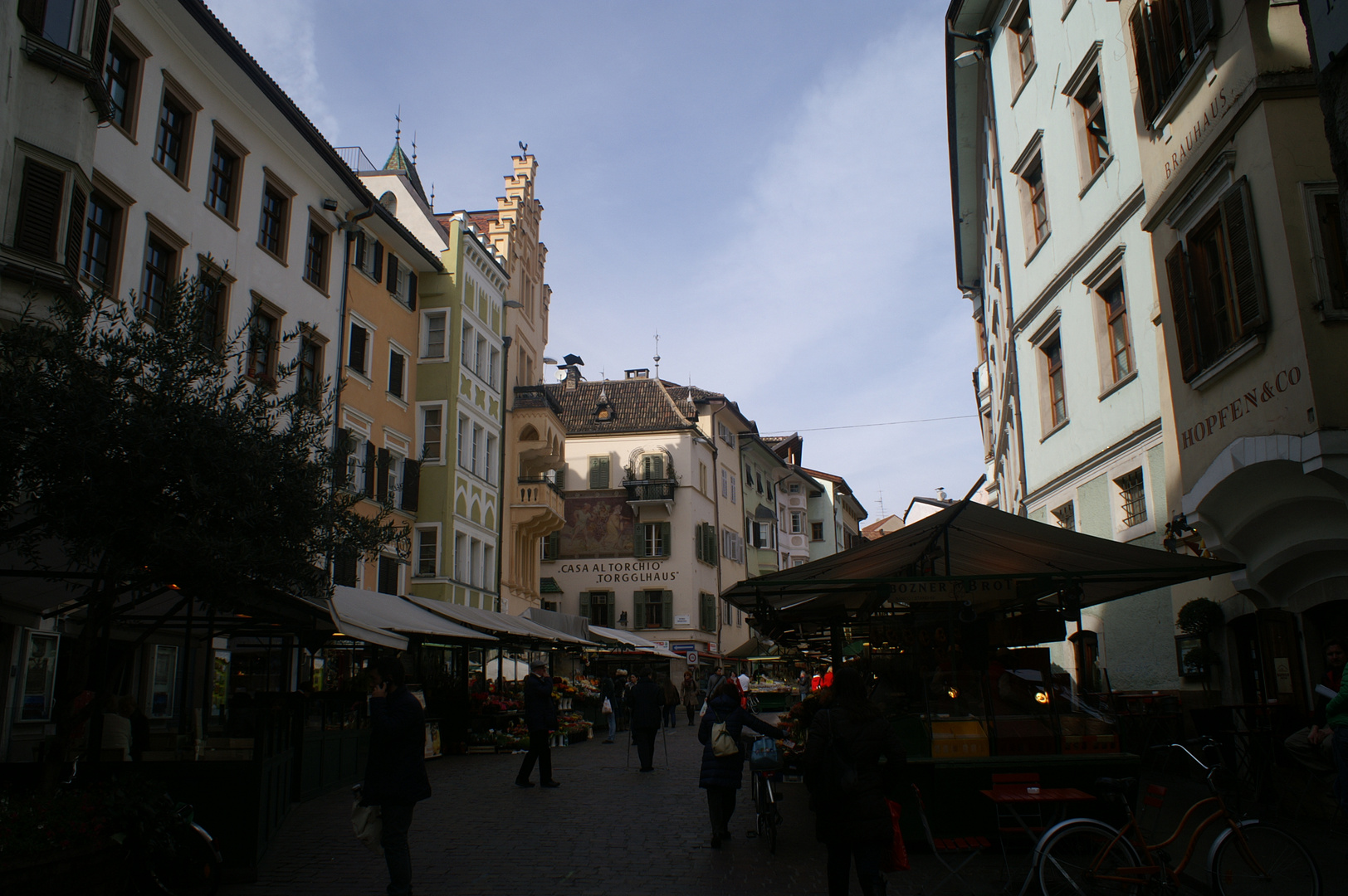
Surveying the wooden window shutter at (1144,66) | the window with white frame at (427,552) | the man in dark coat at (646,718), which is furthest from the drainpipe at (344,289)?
the wooden window shutter at (1144,66)

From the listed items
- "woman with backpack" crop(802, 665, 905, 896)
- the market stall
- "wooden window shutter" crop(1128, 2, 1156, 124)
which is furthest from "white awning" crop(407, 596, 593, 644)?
"woman with backpack" crop(802, 665, 905, 896)

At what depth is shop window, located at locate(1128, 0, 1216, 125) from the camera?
11312 millimetres

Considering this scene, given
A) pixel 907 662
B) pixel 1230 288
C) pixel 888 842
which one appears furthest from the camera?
pixel 907 662

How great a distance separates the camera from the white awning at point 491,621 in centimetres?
2122

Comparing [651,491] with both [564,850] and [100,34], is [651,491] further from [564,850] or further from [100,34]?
[564,850]

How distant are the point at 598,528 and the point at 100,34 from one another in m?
38.9

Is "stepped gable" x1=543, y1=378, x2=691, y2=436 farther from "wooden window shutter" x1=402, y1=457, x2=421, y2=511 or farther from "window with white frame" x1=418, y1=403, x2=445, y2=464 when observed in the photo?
"wooden window shutter" x1=402, y1=457, x2=421, y2=511

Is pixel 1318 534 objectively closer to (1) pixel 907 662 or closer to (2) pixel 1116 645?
(1) pixel 907 662

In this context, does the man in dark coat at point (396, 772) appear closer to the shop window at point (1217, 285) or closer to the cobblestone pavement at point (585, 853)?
the cobblestone pavement at point (585, 853)

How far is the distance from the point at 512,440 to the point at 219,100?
18.5 m

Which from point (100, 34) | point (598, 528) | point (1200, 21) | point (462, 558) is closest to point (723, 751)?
point (1200, 21)

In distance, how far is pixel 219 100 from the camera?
21.1 metres

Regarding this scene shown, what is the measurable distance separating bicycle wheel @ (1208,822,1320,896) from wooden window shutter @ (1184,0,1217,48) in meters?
8.52

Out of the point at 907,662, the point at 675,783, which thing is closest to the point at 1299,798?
the point at 907,662
